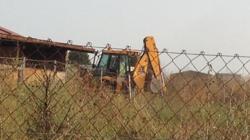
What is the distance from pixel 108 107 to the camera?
5609 millimetres

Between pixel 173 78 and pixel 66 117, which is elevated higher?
pixel 173 78

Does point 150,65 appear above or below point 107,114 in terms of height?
above

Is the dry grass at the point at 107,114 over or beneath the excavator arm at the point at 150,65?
beneath

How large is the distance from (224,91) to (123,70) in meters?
11.0

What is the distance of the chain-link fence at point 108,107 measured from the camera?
4.57 metres

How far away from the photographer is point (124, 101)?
659cm

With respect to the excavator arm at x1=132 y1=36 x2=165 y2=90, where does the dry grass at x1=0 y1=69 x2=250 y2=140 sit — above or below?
below

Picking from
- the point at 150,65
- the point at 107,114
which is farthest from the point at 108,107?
the point at 150,65

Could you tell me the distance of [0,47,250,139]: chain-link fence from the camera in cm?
457

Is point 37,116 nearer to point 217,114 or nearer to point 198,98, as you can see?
point 198,98

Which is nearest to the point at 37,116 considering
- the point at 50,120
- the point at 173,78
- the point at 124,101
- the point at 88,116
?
the point at 50,120

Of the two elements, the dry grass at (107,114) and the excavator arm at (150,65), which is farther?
the excavator arm at (150,65)

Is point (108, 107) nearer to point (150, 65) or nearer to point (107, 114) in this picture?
point (107, 114)

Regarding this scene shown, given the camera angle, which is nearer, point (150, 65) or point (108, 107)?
point (108, 107)
